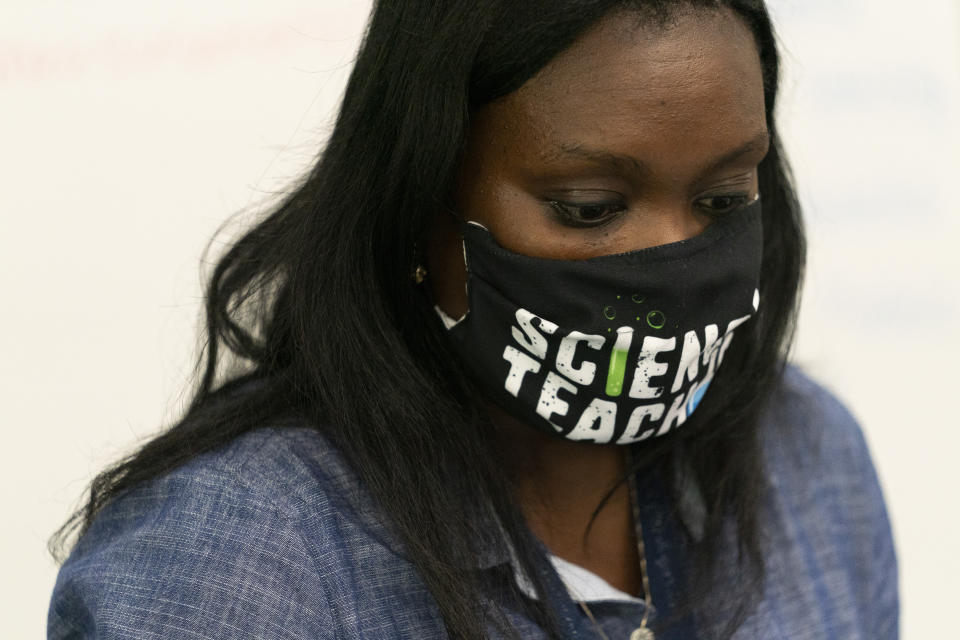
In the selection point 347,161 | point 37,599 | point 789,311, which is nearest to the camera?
point 347,161

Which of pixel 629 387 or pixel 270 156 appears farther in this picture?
pixel 270 156

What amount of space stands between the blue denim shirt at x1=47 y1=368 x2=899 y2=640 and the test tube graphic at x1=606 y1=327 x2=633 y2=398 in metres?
0.22

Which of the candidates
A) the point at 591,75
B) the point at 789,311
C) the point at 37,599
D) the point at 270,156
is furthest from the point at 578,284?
the point at 37,599

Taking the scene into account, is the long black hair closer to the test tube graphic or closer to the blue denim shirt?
the blue denim shirt

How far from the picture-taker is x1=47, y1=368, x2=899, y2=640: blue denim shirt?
104 cm

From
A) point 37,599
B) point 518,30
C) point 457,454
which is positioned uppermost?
point 518,30

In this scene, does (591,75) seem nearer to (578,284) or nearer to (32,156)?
(578,284)

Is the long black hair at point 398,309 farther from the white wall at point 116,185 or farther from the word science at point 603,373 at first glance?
the white wall at point 116,185

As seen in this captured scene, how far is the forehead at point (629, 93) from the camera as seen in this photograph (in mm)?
1081

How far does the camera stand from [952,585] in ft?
7.06

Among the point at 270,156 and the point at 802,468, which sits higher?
the point at 270,156

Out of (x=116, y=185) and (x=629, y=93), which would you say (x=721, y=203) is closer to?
(x=629, y=93)

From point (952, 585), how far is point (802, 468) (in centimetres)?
82

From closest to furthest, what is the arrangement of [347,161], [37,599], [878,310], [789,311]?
[347,161], [789,311], [37,599], [878,310]
